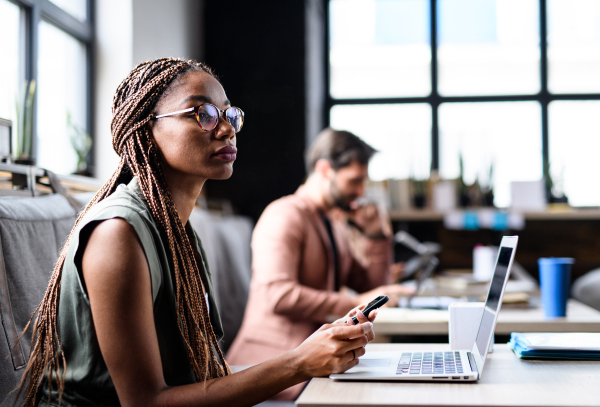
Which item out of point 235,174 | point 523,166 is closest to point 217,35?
point 235,174

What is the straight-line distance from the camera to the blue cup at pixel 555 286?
176 cm

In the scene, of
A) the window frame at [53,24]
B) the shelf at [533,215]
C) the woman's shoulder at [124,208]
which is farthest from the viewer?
the shelf at [533,215]

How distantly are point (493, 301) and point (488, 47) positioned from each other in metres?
3.99

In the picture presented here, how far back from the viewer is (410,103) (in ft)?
15.3

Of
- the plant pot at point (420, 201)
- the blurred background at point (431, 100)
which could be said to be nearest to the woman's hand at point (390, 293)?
the blurred background at point (431, 100)

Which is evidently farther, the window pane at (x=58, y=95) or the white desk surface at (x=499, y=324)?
the window pane at (x=58, y=95)

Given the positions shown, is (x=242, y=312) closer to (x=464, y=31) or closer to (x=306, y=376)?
(x=306, y=376)

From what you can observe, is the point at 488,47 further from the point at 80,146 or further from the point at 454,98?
the point at 80,146

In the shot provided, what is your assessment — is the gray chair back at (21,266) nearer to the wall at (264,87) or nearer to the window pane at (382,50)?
the wall at (264,87)

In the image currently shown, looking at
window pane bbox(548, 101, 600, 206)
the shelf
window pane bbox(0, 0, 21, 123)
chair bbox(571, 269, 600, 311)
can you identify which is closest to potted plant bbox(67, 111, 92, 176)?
window pane bbox(0, 0, 21, 123)

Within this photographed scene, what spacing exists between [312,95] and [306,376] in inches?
135

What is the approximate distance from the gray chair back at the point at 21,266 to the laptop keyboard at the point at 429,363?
0.84 meters

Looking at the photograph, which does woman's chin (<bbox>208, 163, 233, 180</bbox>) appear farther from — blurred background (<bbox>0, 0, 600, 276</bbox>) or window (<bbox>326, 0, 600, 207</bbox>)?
window (<bbox>326, 0, 600, 207</bbox>)

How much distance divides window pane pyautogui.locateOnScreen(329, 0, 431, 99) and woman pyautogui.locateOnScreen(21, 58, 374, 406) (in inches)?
140
